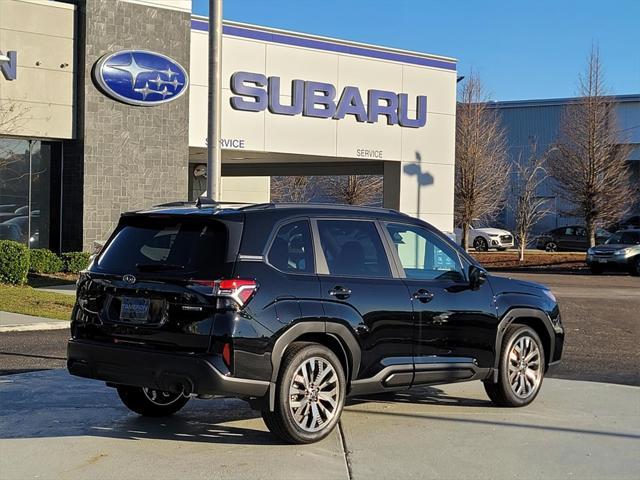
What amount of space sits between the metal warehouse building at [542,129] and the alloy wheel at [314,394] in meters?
51.6

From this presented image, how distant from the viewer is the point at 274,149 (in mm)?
24188

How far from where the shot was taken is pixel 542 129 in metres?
60.0

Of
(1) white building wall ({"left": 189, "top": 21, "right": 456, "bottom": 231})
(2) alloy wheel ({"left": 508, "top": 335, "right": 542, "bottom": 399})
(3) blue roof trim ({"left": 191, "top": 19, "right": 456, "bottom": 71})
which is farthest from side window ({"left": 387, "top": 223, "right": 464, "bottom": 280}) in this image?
(3) blue roof trim ({"left": 191, "top": 19, "right": 456, "bottom": 71})

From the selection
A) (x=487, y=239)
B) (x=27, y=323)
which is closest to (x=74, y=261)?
(x=27, y=323)

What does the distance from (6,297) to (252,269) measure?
12.4 meters

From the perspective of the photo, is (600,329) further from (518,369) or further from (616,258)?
(616,258)

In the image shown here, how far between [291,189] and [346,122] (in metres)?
26.5

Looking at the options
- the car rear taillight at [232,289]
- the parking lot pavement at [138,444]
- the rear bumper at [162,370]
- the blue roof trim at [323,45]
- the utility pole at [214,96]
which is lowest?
the parking lot pavement at [138,444]

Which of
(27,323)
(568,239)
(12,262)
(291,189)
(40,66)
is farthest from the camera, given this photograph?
(291,189)

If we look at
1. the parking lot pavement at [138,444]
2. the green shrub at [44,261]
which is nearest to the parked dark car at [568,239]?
the green shrub at [44,261]

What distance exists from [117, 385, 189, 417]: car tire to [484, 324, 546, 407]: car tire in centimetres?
281

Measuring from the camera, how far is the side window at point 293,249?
676cm

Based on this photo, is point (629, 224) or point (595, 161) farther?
point (629, 224)

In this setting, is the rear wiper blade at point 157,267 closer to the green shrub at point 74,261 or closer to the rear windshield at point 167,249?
the rear windshield at point 167,249
